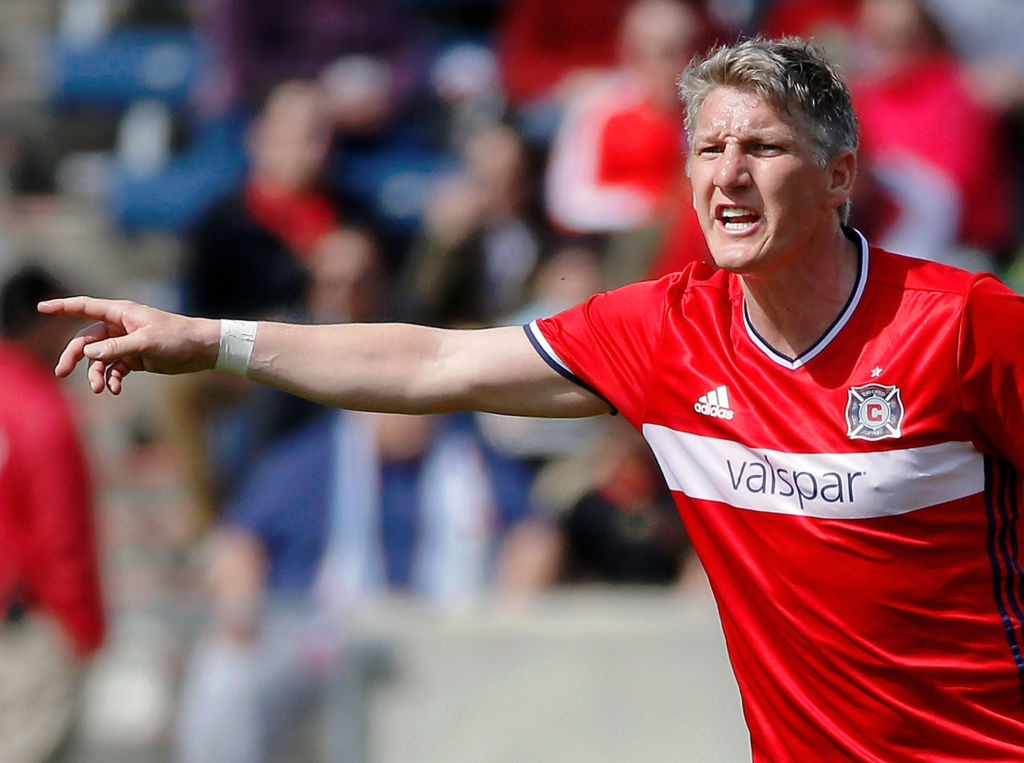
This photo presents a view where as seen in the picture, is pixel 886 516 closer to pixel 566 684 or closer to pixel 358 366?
pixel 358 366

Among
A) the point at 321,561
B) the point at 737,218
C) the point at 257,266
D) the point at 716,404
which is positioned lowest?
the point at 321,561

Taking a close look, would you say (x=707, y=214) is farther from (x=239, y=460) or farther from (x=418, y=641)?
(x=239, y=460)

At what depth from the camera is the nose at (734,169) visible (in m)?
3.36

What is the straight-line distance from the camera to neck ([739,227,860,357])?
3.50m

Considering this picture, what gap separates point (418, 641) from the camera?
714cm

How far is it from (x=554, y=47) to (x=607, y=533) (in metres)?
3.48

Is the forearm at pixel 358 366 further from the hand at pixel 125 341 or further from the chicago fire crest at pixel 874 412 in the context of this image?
the chicago fire crest at pixel 874 412

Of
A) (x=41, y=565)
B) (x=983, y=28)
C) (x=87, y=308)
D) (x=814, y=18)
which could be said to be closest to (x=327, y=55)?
(x=814, y=18)

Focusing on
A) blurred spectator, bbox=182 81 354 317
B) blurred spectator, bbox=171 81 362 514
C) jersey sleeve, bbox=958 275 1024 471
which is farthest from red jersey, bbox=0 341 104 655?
jersey sleeve, bbox=958 275 1024 471

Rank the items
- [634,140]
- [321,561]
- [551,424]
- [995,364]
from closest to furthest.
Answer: [995,364], [321,561], [551,424], [634,140]

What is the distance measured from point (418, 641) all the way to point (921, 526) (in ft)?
13.3

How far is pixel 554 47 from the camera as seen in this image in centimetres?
947

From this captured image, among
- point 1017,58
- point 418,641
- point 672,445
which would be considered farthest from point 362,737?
point 1017,58

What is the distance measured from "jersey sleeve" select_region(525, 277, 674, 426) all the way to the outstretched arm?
1.7 inches
